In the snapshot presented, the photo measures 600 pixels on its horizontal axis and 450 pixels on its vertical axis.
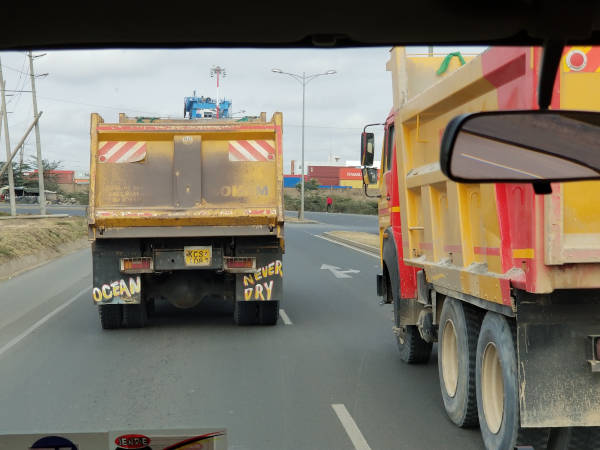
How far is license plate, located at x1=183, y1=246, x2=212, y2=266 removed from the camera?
454 inches

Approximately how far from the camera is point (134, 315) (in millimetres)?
11984

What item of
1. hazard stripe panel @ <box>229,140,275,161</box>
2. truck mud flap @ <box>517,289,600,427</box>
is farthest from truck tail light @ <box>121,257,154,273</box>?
truck mud flap @ <box>517,289,600,427</box>

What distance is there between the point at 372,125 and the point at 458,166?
24.2 ft

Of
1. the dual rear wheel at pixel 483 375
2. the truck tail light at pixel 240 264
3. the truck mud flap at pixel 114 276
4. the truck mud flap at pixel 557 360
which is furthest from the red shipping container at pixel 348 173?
the truck mud flap at pixel 557 360

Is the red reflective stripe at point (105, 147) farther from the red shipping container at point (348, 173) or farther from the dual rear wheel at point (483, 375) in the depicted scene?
the red shipping container at point (348, 173)

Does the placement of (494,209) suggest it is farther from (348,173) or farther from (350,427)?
(348,173)

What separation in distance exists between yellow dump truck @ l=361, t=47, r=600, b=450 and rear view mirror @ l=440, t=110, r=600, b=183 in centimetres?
147

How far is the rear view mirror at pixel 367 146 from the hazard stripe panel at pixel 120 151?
3.31 metres

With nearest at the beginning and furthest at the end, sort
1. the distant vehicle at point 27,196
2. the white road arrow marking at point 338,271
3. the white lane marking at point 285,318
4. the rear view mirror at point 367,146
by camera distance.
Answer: the rear view mirror at point 367,146
the white lane marking at point 285,318
the white road arrow marking at point 338,271
the distant vehicle at point 27,196

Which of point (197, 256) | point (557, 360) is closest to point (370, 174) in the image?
point (197, 256)

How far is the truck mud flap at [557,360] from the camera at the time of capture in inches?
202

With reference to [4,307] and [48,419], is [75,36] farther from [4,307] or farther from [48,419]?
[4,307]

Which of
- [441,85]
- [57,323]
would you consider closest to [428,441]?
[441,85]

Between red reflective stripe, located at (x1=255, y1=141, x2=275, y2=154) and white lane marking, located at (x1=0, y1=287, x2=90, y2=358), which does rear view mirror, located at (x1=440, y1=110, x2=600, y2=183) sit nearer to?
white lane marking, located at (x1=0, y1=287, x2=90, y2=358)
